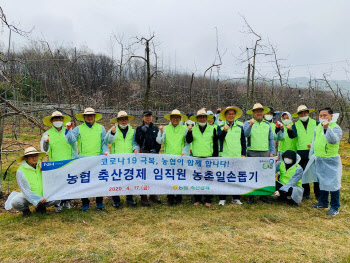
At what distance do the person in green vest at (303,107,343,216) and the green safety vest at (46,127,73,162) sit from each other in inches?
187

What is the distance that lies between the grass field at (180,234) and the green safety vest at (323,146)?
115 cm

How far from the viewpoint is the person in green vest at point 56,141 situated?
15.7 feet

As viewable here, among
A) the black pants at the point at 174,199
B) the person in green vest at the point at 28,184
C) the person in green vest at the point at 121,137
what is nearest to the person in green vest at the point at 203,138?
the black pants at the point at 174,199

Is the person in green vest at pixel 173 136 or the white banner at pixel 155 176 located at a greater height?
the person in green vest at pixel 173 136

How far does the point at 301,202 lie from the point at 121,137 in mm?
4079

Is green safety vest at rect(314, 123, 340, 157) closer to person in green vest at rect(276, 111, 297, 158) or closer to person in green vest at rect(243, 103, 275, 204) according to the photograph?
person in green vest at rect(276, 111, 297, 158)

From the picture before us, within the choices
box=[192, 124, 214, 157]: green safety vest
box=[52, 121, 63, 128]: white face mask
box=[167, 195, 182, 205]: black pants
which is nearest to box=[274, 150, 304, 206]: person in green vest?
box=[192, 124, 214, 157]: green safety vest

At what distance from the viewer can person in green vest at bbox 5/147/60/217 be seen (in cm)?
454

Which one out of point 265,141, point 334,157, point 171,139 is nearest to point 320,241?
point 334,157

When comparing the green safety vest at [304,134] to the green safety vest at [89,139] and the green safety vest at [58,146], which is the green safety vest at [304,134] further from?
the green safety vest at [58,146]

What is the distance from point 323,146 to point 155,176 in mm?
3262

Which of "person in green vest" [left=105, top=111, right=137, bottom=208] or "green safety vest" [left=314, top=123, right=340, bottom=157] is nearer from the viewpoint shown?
"green safety vest" [left=314, top=123, right=340, bottom=157]

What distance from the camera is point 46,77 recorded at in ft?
113

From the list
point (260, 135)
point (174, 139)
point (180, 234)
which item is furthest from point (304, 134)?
point (180, 234)
